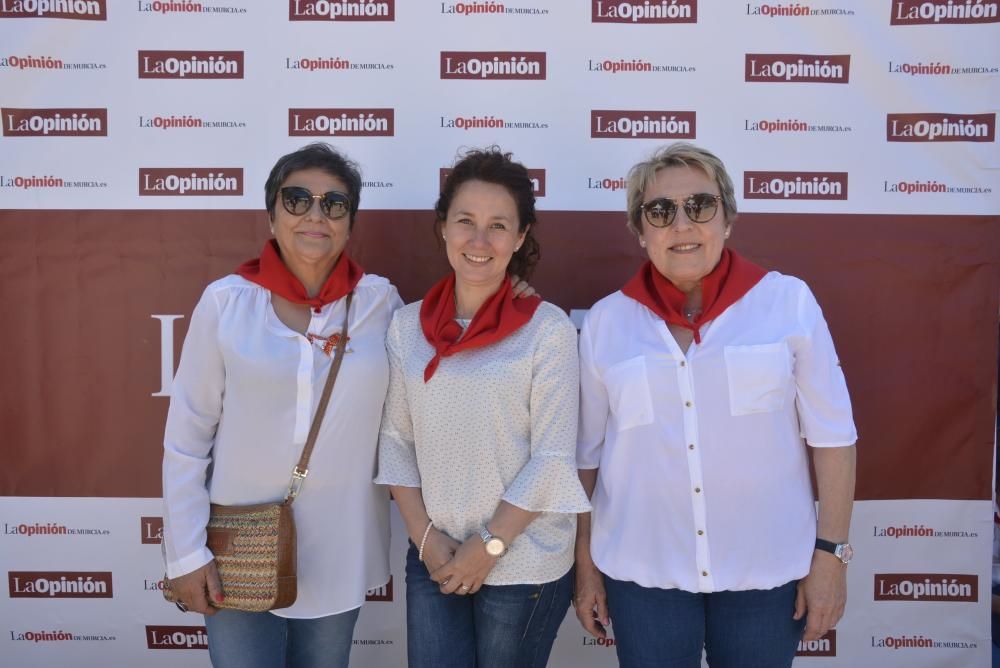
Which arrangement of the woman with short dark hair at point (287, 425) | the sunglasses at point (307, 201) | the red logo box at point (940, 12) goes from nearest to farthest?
the woman with short dark hair at point (287, 425) → the sunglasses at point (307, 201) → the red logo box at point (940, 12)

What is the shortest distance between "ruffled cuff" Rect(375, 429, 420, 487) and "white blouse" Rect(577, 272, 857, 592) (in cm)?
58

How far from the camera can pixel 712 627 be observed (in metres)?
2.03

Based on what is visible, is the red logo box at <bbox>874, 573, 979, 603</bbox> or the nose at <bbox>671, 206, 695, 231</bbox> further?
the red logo box at <bbox>874, 573, 979, 603</bbox>

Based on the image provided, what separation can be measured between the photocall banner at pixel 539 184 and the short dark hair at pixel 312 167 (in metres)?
0.80

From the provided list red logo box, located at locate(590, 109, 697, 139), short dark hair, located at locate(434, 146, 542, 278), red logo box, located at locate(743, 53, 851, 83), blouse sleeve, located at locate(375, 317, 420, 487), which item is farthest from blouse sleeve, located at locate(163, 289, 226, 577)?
red logo box, located at locate(743, 53, 851, 83)

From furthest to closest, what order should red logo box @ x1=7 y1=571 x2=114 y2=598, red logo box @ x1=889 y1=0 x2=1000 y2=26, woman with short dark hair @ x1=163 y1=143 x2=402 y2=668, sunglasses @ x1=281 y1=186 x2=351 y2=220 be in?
1. red logo box @ x1=7 y1=571 x2=114 y2=598
2. red logo box @ x1=889 y1=0 x2=1000 y2=26
3. sunglasses @ x1=281 y1=186 x2=351 y2=220
4. woman with short dark hair @ x1=163 y1=143 x2=402 y2=668

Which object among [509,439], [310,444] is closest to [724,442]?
[509,439]

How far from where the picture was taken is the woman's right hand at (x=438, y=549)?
2.01 m

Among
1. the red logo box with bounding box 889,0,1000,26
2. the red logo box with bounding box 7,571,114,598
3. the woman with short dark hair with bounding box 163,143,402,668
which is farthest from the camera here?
the red logo box with bounding box 7,571,114,598

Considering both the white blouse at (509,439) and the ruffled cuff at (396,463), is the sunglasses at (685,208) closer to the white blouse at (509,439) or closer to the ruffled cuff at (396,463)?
the white blouse at (509,439)

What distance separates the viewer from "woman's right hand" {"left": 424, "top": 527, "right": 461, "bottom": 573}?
201 centimetres

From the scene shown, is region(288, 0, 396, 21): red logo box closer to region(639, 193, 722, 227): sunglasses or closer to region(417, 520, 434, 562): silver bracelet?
→ region(639, 193, 722, 227): sunglasses

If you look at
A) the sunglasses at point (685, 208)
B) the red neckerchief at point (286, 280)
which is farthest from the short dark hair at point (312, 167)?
the sunglasses at point (685, 208)

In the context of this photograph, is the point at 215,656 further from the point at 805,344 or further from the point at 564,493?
the point at 805,344
